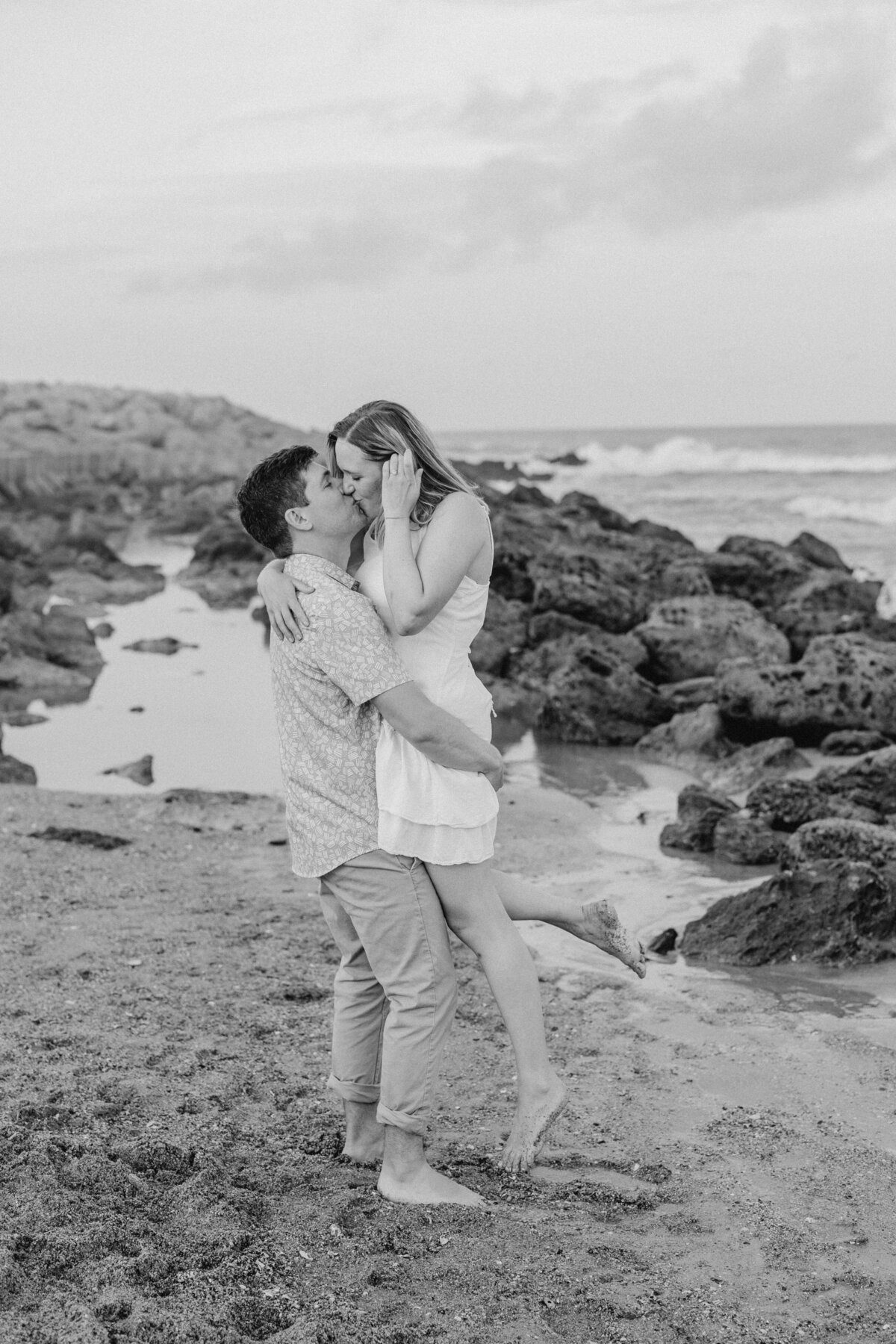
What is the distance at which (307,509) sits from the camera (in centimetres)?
359

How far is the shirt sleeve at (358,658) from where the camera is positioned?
3.41 m

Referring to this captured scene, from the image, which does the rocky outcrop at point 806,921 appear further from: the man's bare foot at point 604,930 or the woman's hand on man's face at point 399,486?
the woman's hand on man's face at point 399,486

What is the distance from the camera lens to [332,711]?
3.55 meters

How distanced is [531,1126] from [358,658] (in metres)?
1.36

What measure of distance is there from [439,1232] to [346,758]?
1180 millimetres

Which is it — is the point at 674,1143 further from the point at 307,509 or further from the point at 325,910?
the point at 307,509

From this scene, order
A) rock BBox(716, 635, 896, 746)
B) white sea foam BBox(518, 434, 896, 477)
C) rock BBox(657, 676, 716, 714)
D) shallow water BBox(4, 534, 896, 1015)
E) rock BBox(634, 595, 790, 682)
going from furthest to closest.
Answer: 1. white sea foam BBox(518, 434, 896, 477)
2. rock BBox(634, 595, 790, 682)
3. rock BBox(657, 676, 716, 714)
4. rock BBox(716, 635, 896, 746)
5. shallow water BBox(4, 534, 896, 1015)

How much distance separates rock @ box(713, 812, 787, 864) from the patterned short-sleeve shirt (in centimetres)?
409

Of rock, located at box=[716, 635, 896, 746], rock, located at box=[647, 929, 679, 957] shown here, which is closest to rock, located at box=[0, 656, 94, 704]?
rock, located at box=[716, 635, 896, 746]

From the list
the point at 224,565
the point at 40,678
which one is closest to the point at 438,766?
the point at 40,678

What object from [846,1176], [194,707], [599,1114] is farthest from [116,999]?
[194,707]

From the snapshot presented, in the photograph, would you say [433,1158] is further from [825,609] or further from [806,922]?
[825,609]

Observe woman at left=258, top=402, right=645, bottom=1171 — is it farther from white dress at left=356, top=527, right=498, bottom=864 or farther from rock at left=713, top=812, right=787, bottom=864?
rock at left=713, top=812, right=787, bottom=864

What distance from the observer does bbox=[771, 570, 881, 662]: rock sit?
14133 mm
